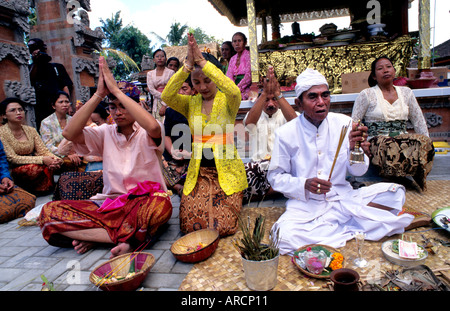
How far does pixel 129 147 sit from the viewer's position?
3.39m

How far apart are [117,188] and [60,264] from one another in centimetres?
91

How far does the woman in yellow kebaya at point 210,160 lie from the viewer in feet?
10.9

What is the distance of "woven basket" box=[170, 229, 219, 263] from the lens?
2740mm

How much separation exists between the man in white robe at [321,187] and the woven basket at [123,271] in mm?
1237

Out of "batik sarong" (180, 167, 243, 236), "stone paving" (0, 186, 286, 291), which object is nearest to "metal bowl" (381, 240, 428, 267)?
"batik sarong" (180, 167, 243, 236)

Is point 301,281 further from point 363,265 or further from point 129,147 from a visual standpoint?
point 129,147

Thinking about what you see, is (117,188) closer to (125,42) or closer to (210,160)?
(210,160)

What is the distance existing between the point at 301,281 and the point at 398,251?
88 centimetres

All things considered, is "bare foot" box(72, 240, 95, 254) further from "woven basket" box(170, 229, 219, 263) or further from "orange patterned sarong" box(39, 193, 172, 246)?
"woven basket" box(170, 229, 219, 263)

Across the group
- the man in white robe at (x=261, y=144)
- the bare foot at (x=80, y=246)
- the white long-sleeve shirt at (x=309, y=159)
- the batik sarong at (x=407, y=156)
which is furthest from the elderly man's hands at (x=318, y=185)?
the bare foot at (x=80, y=246)

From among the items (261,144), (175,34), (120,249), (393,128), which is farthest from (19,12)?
(175,34)

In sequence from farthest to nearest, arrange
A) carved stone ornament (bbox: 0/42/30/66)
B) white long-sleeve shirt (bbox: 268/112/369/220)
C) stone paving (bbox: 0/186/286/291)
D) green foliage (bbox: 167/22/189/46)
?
green foliage (bbox: 167/22/189/46), carved stone ornament (bbox: 0/42/30/66), white long-sleeve shirt (bbox: 268/112/369/220), stone paving (bbox: 0/186/286/291)

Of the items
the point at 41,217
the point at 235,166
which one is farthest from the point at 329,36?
the point at 41,217

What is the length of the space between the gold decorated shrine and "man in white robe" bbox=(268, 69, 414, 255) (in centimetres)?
334
